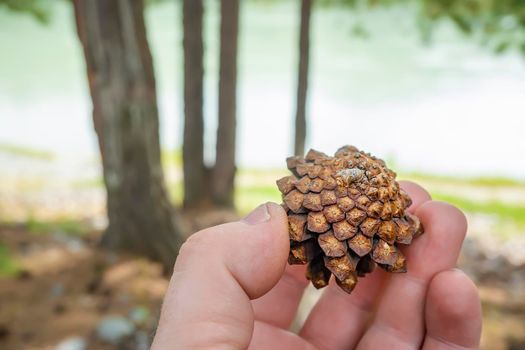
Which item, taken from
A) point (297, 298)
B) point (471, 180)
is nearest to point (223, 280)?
point (297, 298)

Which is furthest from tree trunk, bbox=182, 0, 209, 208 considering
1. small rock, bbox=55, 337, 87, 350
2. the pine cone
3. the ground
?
the pine cone

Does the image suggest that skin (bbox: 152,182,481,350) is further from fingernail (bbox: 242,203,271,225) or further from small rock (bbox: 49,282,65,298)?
small rock (bbox: 49,282,65,298)

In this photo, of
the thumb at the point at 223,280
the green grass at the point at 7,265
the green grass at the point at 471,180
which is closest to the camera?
the thumb at the point at 223,280

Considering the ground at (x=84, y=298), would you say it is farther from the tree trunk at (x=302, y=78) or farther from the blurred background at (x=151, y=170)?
the tree trunk at (x=302, y=78)

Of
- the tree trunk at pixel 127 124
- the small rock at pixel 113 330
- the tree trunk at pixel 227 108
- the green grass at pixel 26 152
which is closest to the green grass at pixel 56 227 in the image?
the tree trunk at pixel 127 124

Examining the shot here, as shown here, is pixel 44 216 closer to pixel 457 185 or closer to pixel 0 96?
pixel 457 185

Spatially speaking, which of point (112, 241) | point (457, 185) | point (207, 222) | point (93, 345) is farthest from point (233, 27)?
point (457, 185)
